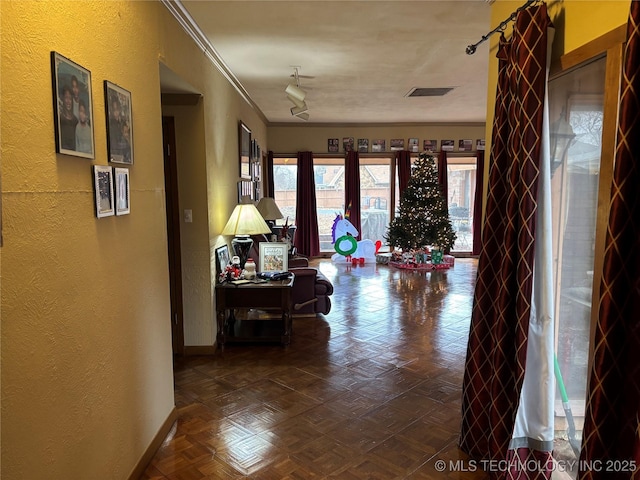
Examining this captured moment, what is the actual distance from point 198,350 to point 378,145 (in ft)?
20.1

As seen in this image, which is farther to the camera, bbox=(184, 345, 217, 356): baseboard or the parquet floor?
bbox=(184, 345, 217, 356): baseboard

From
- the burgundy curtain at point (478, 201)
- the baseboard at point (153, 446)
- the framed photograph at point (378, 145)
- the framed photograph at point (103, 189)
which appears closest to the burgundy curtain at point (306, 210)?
the framed photograph at point (378, 145)

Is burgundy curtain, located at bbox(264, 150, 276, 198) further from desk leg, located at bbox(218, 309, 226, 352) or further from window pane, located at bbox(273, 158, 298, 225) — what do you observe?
desk leg, located at bbox(218, 309, 226, 352)

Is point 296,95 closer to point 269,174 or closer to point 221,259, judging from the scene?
point 221,259

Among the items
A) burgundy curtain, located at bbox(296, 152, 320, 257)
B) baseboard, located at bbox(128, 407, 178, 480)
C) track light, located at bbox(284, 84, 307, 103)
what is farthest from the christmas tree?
baseboard, located at bbox(128, 407, 178, 480)

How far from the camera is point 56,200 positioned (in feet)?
5.01

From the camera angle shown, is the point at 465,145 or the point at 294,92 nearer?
the point at 294,92

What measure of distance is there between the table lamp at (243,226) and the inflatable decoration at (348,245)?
13.9 ft

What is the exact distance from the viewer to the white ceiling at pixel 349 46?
2928 millimetres

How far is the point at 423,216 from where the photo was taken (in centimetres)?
792

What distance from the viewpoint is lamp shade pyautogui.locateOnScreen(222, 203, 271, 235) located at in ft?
13.6

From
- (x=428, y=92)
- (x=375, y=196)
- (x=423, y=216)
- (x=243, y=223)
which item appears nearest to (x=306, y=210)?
(x=375, y=196)

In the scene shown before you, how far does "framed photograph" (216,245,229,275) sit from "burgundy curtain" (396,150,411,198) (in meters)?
5.26

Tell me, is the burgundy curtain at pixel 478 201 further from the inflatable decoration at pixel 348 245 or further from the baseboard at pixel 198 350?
the baseboard at pixel 198 350
